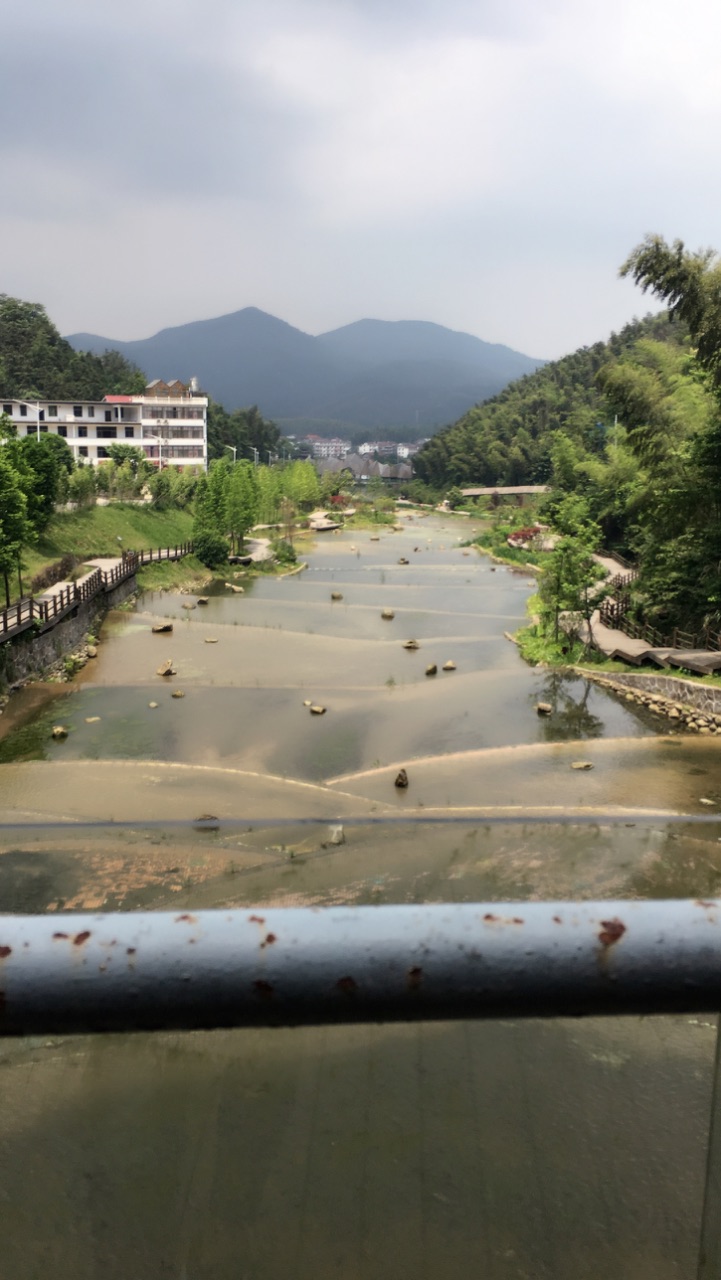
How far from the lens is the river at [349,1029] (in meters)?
3.88

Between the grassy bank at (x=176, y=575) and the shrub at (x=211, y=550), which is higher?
the shrub at (x=211, y=550)

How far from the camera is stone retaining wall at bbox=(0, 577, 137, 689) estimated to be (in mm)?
17750

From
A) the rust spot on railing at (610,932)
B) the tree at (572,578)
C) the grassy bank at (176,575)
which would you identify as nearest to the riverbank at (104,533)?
the grassy bank at (176,575)

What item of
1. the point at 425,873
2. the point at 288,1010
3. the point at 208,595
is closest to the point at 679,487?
the point at 425,873

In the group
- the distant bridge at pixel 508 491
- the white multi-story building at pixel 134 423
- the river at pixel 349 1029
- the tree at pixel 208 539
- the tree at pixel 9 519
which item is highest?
the white multi-story building at pixel 134 423

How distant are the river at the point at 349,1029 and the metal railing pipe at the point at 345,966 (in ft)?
1.33

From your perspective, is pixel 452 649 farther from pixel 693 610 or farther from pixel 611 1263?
pixel 611 1263

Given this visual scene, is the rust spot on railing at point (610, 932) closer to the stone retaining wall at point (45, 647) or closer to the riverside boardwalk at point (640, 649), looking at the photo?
the riverside boardwalk at point (640, 649)

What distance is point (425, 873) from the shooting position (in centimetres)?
972

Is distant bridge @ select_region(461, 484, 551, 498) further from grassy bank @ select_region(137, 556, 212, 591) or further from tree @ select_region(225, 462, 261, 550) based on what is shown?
grassy bank @ select_region(137, 556, 212, 591)

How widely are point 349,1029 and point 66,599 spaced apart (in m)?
21.7

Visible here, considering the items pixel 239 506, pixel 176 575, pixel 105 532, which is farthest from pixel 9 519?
pixel 239 506

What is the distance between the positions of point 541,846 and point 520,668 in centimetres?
1037

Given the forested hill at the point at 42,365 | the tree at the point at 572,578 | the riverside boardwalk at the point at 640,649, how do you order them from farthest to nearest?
the forested hill at the point at 42,365, the tree at the point at 572,578, the riverside boardwalk at the point at 640,649
